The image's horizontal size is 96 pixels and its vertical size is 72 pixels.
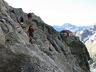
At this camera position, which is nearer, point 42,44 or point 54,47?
point 42,44

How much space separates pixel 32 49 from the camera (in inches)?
1484

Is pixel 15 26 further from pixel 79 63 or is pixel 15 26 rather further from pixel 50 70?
pixel 79 63

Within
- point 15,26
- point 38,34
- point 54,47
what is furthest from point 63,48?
point 15,26

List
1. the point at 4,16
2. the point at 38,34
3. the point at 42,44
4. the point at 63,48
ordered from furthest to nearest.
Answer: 1. the point at 63,48
2. the point at 38,34
3. the point at 42,44
4. the point at 4,16

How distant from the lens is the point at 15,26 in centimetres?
4188

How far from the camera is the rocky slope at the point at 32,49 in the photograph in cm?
2440

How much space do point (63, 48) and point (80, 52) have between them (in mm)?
11954

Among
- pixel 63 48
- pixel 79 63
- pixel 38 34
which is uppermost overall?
pixel 38 34

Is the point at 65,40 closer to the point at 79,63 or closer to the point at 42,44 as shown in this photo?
the point at 79,63

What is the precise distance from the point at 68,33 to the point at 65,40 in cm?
483

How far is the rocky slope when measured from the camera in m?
24.4

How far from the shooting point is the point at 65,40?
221 feet

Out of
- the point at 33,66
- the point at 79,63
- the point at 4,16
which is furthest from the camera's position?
the point at 79,63

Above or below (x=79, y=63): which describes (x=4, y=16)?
above
